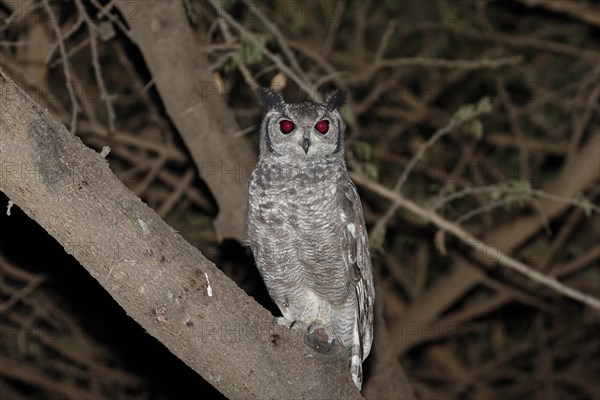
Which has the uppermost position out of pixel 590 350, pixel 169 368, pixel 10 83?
pixel 590 350

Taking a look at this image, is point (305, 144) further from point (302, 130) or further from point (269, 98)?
point (269, 98)

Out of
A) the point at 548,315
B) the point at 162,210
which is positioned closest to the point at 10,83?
the point at 162,210

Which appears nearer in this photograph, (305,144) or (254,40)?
(305,144)

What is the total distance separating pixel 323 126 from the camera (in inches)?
138

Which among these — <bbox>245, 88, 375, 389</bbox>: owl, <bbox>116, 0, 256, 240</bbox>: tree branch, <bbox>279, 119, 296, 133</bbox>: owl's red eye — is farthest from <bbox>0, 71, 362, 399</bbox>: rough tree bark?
<bbox>116, 0, 256, 240</bbox>: tree branch

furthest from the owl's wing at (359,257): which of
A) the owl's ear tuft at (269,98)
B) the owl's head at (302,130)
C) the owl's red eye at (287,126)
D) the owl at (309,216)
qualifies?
the owl's ear tuft at (269,98)

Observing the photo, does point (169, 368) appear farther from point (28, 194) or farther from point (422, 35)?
point (28, 194)

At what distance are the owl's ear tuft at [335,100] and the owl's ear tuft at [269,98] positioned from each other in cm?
22

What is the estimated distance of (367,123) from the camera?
633 centimetres

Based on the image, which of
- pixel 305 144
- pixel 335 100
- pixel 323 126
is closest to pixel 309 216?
pixel 305 144

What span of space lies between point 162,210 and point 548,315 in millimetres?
4011

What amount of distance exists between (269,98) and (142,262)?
1.53 meters

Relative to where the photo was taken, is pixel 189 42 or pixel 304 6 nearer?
pixel 189 42

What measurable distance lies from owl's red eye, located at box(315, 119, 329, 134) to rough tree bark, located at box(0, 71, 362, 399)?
1184 millimetres
